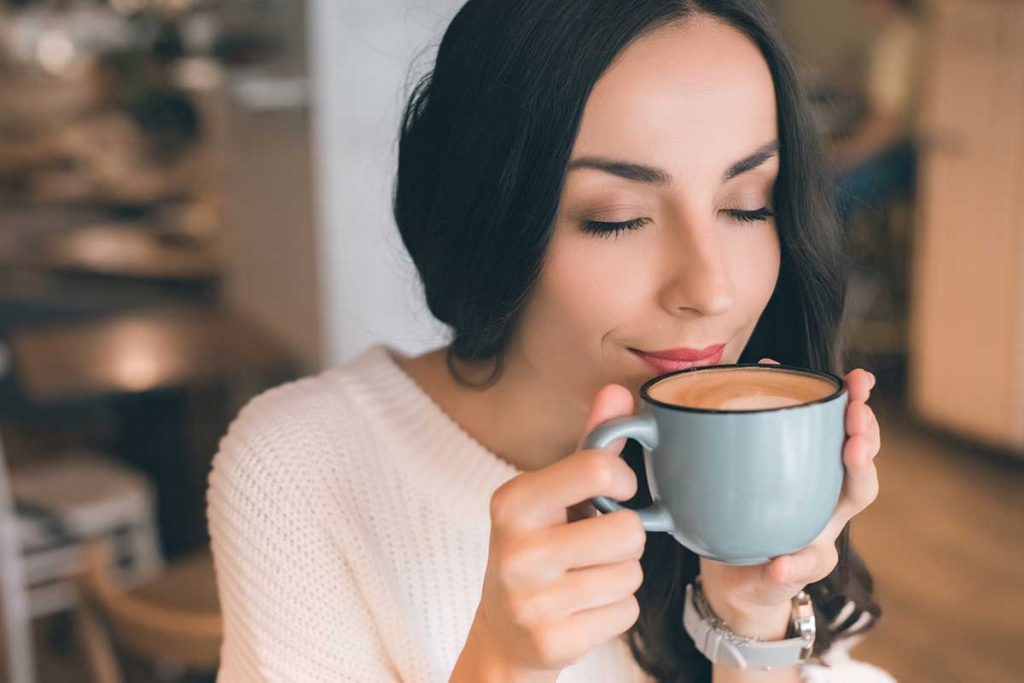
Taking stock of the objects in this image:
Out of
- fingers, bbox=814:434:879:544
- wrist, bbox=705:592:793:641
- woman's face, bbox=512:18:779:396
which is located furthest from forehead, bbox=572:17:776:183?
wrist, bbox=705:592:793:641

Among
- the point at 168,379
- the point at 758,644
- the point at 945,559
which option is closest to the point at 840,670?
the point at 758,644

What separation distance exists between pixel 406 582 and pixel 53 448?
4.18m

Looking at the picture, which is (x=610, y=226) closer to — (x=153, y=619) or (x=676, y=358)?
(x=676, y=358)

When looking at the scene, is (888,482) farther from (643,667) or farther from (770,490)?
(770,490)

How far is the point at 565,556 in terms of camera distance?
63cm

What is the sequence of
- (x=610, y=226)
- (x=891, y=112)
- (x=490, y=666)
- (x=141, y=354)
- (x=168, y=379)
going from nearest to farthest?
(x=490, y=666), (x=610, y=226), (x=168, y=379), (x=141, y=354), (x=891, y=112)

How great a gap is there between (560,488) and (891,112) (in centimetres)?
435

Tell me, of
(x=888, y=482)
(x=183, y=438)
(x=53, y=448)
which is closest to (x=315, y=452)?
(x=183, y=438)

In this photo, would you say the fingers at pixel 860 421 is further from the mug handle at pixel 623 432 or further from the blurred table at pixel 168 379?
the blurred table at pixel 168 379

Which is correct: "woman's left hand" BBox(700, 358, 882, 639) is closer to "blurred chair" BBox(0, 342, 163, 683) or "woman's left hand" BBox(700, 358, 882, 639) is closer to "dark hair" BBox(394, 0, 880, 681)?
"dark hair" BBox(394, 0, 880, 681)

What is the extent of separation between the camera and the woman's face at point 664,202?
78 cm

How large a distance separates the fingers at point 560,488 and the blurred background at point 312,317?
19.5 inches

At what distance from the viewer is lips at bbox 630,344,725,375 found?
808 millimetres

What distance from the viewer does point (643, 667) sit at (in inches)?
40.0
